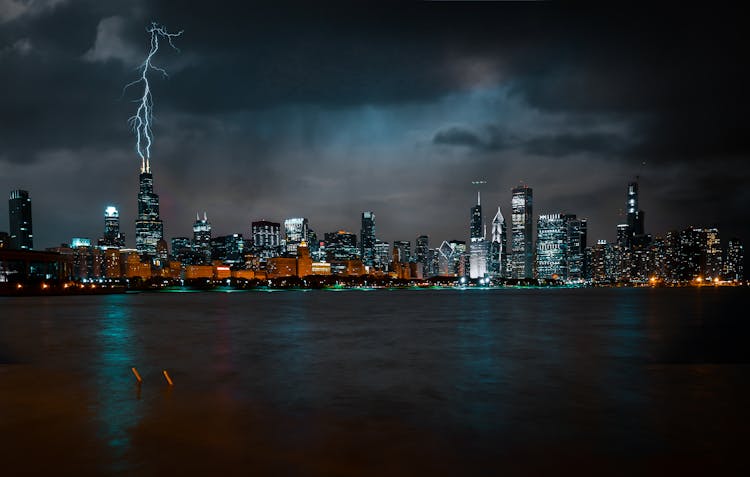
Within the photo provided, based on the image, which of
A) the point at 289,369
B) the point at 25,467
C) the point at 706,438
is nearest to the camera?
the point at 25,467

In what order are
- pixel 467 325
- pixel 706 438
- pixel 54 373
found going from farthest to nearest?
pixel 467 325 < pixel 54 373 < pixel 706 438

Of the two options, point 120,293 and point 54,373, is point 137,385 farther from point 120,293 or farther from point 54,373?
point 120,293

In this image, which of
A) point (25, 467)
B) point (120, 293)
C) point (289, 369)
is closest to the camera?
point (25, 467)

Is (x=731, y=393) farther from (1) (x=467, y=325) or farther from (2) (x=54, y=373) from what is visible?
(1) (x=467, y=325)

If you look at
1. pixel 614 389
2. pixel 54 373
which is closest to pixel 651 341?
pixel 614 389

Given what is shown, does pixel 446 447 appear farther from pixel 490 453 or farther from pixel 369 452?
pixel 369 452

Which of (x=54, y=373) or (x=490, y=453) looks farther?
(x=54, y=373)

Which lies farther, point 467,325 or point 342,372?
point 467,325

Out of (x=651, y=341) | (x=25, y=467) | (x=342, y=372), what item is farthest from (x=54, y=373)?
(x=651, y=341)

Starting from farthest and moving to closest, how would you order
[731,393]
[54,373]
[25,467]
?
[54,373] → [731,393] → [25,467]
